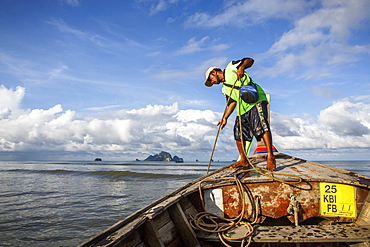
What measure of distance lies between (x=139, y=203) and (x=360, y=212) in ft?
23.6

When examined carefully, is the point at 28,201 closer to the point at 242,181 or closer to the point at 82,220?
the point at 82,220

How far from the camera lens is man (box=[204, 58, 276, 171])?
3.83 metres

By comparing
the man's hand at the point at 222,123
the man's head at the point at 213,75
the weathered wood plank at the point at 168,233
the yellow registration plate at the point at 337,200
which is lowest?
the weathered wood plank at the point at 168,233

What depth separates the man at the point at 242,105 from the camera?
383cm

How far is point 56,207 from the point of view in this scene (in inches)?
319

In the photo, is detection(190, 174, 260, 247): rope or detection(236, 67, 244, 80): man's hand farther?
detection(236, 67, 244, 80): man's hand

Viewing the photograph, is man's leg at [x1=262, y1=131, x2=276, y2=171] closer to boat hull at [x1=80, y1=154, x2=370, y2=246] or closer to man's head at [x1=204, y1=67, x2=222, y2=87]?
boat hull at [x1=80, y1=154, x2=370, y2=246]

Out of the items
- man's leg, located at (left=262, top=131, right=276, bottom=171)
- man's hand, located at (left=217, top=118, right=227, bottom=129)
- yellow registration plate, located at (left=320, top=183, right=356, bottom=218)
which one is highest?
man's hand, located at (left=217, top=118, right=227, bottom=129)

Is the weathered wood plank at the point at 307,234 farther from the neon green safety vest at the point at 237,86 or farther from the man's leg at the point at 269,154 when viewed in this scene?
the neon green safety vest at the point at 237,86

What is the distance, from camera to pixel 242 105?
4.07m

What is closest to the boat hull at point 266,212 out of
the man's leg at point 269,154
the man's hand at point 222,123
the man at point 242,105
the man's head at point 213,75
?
the man's leg at point 269,154

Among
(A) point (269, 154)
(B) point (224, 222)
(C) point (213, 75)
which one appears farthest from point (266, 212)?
(C) point (213, 75)

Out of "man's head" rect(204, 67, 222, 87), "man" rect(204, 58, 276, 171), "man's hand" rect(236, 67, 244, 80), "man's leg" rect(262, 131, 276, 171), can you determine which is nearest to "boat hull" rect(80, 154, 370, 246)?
"man's leg" rect(262, 131, 276, 171)

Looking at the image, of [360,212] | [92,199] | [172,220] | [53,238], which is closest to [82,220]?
[53,238]
